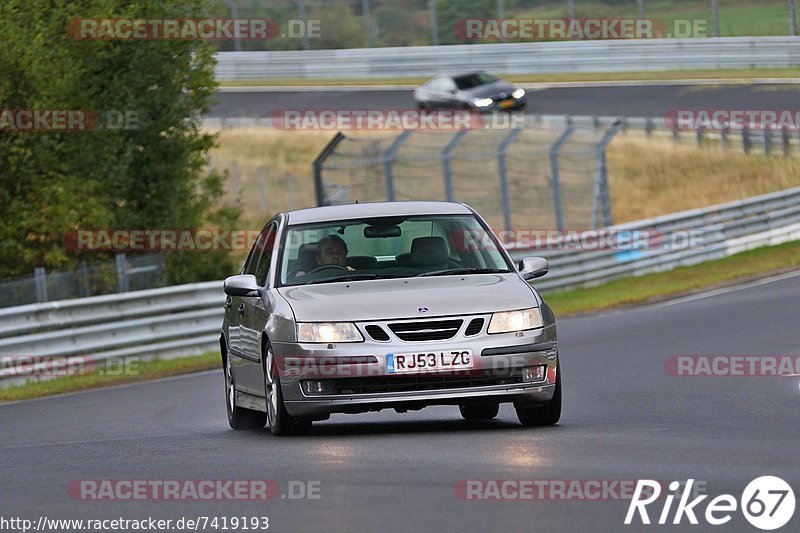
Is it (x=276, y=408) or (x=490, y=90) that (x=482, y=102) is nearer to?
(x=490, y=90)

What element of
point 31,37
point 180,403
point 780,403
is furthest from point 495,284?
point 31,37

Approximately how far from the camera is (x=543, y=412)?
1103 centimetres

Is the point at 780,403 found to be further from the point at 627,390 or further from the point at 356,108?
the point at 356,108

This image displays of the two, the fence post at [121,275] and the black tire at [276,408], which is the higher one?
the black tire at [276,408]

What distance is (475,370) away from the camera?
34.1ft

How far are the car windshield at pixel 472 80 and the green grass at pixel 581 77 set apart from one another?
3516 mm

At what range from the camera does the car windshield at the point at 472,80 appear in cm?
4932

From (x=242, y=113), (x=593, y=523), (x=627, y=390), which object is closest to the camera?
(x=593, y=523)

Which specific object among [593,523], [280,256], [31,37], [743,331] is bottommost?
[743,331]

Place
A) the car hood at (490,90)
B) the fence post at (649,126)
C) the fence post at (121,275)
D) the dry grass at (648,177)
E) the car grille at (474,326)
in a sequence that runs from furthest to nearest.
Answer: the car hood at (490,90), the fence post at (649,126), the dry grass at (648,177), the fence post at (121,275), the car grille at (474,326)

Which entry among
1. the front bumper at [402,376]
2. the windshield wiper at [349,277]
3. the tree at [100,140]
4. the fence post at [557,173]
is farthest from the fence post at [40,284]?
the fence post at [557,173]

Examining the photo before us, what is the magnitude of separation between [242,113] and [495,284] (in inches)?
1692

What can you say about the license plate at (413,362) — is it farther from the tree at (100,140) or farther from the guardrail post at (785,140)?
the guardrail post at (785,140)

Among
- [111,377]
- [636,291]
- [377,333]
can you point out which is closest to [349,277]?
[377,333]
